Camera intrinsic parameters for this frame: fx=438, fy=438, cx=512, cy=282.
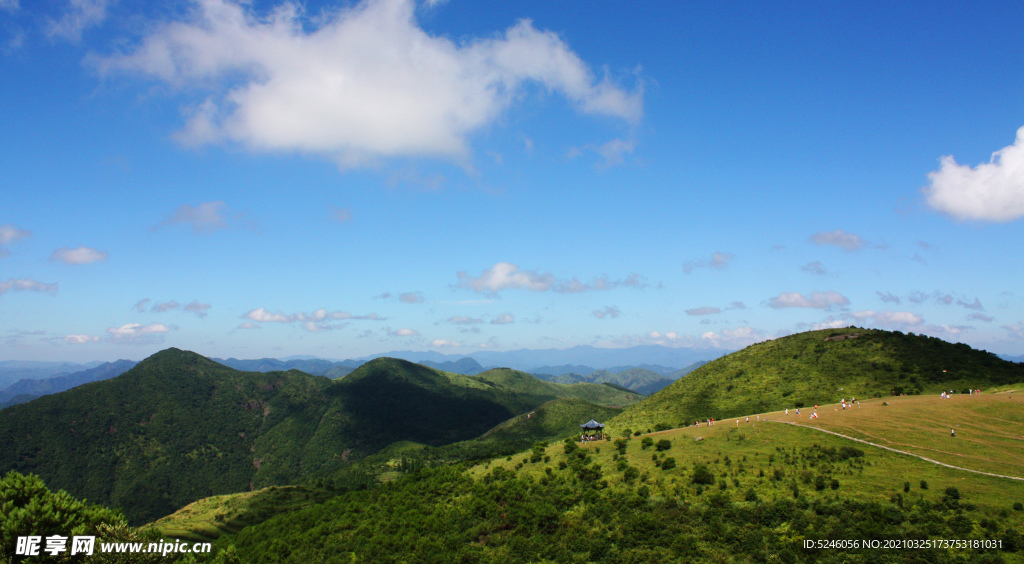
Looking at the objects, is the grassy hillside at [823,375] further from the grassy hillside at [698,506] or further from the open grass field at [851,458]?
the grassy hillside at [698,506]

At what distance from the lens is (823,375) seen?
313ft

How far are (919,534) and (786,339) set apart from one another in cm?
10455

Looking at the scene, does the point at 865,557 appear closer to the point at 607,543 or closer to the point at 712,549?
the point at 712,549

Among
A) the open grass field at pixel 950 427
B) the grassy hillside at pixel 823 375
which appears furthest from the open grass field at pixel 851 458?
the grassy hillside at pixel 823 375

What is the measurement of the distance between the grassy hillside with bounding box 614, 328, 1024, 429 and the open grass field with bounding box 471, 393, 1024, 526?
2861cm

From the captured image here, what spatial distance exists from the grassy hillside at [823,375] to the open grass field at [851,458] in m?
28.6

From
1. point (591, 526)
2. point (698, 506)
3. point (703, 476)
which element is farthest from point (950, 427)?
point (591, 526)

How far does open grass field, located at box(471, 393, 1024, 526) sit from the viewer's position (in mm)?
35844

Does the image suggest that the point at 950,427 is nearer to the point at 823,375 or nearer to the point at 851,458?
the point at 851,458

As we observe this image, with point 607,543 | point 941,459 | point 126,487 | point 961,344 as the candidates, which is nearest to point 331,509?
point 607,543

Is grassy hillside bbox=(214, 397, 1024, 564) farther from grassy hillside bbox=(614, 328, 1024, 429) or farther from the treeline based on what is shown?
grassy hillside bbox=(614, 328, 1024, 429)

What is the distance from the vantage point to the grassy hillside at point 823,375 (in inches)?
3315

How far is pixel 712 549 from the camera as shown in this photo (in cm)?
3431

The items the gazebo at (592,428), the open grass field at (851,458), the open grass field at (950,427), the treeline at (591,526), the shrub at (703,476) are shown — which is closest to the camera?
the treeline at (591,526)
